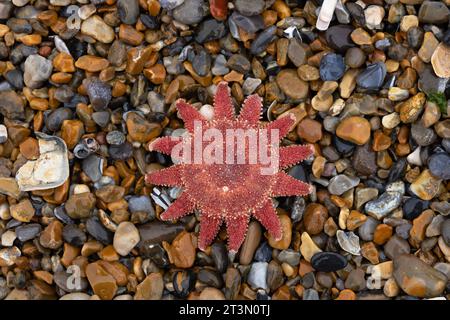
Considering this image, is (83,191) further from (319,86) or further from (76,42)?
(319,86)

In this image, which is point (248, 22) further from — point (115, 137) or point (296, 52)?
point (115, 137)

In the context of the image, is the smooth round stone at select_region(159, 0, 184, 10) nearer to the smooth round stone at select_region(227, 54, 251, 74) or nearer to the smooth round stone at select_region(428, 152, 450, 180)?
the smooth round stone at select_region(227, 54, 251, 74)

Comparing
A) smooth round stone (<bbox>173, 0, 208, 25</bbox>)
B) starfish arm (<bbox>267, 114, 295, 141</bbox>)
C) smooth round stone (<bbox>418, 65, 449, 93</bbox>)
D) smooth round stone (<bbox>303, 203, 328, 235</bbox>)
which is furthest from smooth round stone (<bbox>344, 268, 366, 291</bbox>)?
smooth round stone (<bbox>173, 0, 208, 25</bbox>)

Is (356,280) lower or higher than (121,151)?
lower

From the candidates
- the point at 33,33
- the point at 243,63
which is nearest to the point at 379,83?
the point at 243,63

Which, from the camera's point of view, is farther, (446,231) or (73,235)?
(73,235)

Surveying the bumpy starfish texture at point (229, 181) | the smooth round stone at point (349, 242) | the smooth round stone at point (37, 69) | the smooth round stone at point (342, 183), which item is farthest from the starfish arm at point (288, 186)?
the smooth round stone at point (37, 69)

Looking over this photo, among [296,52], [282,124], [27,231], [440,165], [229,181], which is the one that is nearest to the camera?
[229,181]

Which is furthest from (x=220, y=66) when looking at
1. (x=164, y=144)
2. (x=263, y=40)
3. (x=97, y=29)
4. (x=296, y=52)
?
(x=97, y=29)
